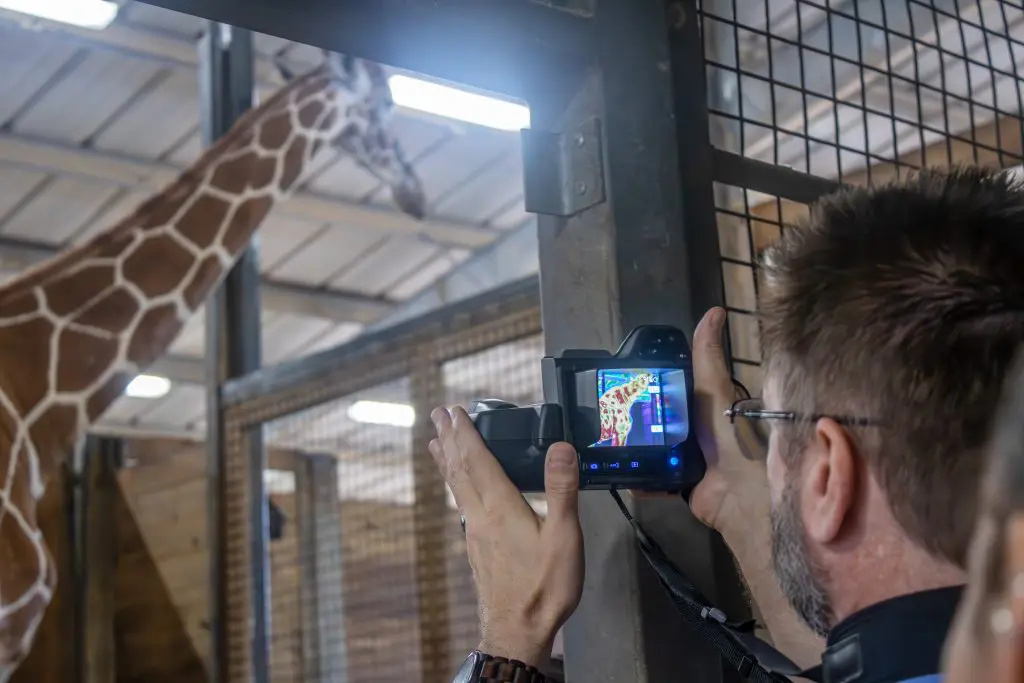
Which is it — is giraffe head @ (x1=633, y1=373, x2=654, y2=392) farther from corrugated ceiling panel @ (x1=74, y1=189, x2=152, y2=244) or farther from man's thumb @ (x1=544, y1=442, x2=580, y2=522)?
corrugated ceiling panel @ (x1=74, y1=189, x2=152, y2=244)

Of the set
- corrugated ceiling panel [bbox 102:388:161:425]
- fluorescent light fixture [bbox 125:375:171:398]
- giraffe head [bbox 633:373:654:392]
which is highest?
fluorescent light fixture [bbox 125:375:171:398]

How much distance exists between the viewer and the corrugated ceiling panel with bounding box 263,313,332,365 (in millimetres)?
7512

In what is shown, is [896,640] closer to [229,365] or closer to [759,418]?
[759,418]

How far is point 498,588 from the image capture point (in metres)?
0.74

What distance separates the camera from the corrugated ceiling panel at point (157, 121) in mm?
5328

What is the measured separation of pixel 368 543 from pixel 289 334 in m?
5.24

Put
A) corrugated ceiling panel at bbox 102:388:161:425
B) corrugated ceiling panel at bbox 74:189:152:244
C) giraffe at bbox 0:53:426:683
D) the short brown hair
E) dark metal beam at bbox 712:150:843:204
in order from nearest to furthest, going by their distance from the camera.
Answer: the short brown hair
dark metal beam at bbox 712:150:843:204
giraffe at bbox 0:53:426:683
corrugated ceiling panel at bbox 74:189:152:244
corrugated ceiling panel at bbox 102:388:161:425

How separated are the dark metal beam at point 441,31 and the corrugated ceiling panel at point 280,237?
18.2ft

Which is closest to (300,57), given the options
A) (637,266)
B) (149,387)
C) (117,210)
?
(117,210)

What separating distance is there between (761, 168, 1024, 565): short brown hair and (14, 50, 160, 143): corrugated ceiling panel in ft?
15.8

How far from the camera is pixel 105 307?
254 cm

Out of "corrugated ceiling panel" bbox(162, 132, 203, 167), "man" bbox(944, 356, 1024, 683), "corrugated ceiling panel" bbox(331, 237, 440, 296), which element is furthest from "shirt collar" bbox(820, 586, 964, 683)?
"corrugated ceiling panel" bbox(331, 237, 440, 296)

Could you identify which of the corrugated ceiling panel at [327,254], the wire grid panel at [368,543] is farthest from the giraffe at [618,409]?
the corrugated ceiling panel at [327,254]

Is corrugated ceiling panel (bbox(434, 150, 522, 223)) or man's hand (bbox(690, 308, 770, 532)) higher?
corrugated ceiling panel (bbox(434, 150, 522, 223))
